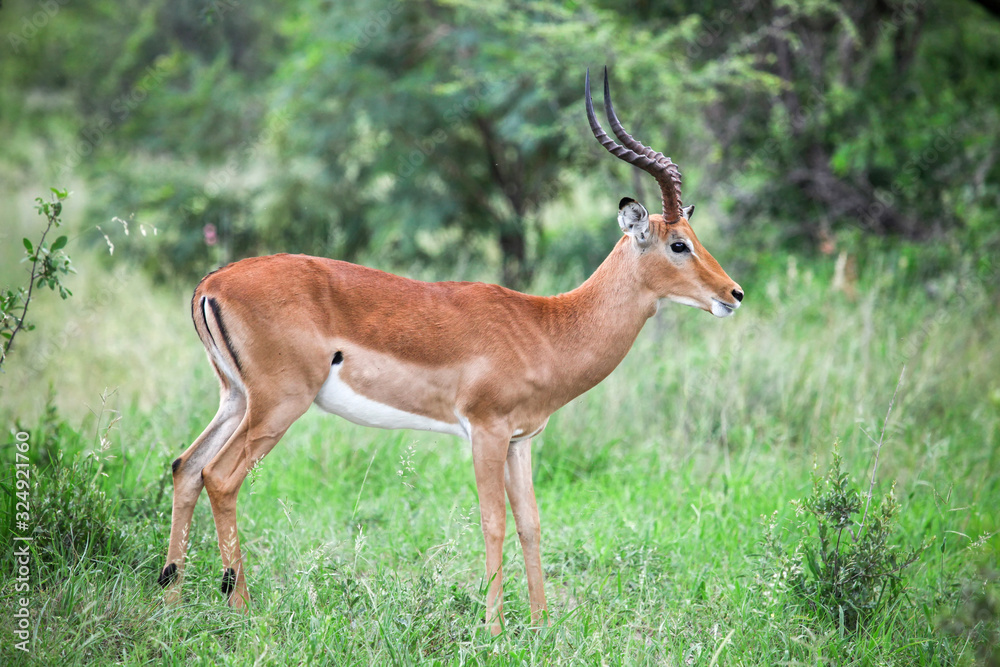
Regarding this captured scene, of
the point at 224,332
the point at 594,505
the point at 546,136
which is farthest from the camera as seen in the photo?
the point at 546,136

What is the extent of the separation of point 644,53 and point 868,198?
3.28 meters

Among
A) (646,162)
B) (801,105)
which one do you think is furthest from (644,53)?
(646,162)

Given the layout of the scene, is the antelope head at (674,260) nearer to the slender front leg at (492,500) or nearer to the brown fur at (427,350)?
the brown fur at (427,350)

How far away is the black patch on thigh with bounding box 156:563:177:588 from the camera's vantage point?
3.30 m

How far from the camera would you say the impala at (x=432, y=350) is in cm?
322

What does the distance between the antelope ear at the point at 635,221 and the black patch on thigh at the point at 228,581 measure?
84.2 inches

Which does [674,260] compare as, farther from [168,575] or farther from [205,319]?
[168,575]

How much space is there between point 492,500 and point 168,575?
135 cm

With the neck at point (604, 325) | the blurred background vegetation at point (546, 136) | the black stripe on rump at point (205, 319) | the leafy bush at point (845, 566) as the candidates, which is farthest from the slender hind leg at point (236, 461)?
the blurred background vegetation at point (546, 136)

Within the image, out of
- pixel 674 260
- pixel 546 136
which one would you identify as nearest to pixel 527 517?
pixel 674 260

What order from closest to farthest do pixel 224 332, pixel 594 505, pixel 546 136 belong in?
pixel 224 332 → pixel 594 505 → pixel 546 136

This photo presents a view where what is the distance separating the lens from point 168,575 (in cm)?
332

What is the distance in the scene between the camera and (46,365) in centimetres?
655

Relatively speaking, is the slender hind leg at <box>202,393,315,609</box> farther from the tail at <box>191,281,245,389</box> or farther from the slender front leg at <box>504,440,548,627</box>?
the slender front leg at <box>504,440,548,627</box>
